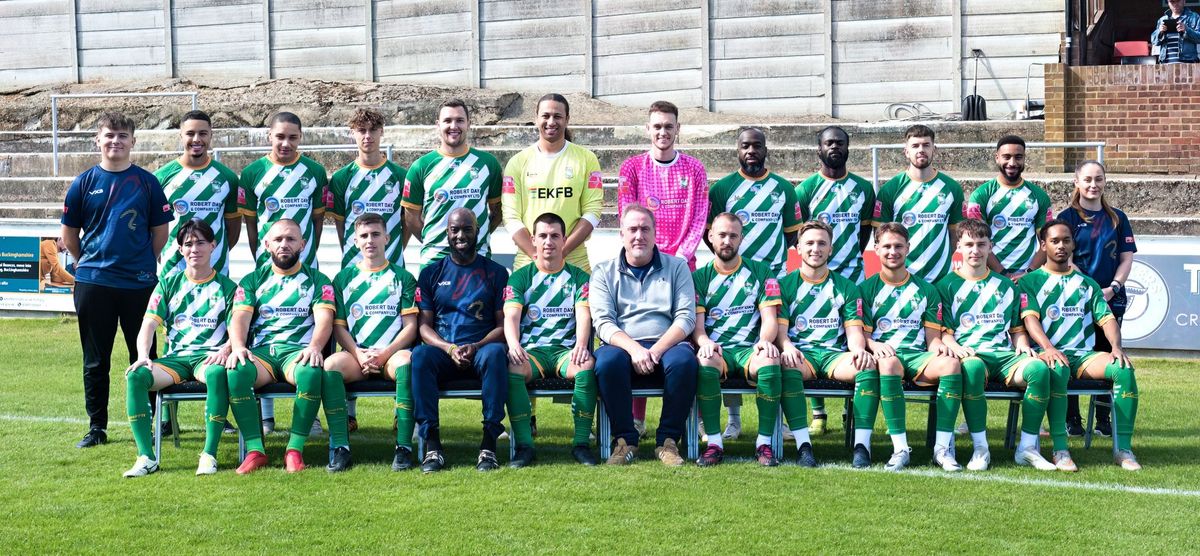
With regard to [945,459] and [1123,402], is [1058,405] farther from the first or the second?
[945,459]

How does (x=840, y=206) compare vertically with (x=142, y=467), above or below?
above

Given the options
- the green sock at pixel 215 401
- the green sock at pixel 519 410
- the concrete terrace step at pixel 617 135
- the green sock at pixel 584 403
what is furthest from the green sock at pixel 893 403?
the concrete terrace step at pixel 617 135

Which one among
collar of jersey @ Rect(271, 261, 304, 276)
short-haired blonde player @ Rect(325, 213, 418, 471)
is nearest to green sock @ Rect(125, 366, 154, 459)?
collar of jersey @ Rect(271, 261, 304, 276)

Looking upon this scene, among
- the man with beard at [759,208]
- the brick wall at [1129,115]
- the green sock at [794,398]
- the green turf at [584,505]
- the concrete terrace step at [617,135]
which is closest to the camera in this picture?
the green turf at [584,505]

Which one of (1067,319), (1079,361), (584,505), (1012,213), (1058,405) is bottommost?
(584,505)

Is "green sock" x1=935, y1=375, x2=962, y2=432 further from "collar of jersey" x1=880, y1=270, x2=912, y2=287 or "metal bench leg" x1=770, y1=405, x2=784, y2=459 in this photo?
"metal bench leg" x1=770, y1=405, x2=784, y2=459

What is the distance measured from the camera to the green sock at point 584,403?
6652 millimetres

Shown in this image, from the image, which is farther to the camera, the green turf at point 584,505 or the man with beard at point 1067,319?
the man with beard at point 1067,319

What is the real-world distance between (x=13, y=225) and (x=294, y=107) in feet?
19.8

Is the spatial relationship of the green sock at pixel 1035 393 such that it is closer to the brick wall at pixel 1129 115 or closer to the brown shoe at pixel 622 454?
the brown shoe at pixel 622 454

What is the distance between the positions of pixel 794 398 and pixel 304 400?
2456 millimetres

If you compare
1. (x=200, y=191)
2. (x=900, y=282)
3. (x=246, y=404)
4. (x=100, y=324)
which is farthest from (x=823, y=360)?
(x=100, y=324)

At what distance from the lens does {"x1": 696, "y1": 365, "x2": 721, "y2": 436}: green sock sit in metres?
6.62

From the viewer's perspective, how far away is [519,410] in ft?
21.8
